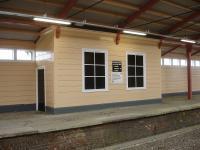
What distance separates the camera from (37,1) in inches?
291

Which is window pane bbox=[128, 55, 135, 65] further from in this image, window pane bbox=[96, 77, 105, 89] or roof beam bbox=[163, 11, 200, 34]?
roof beam bbox=[163, 11, 200, 34]

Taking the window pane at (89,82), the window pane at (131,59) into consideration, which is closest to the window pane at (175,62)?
the window pane at (131,59)

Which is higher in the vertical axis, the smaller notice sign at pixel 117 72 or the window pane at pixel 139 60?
the window pane at pixel 139 60

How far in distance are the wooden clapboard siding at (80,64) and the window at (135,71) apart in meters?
0.24

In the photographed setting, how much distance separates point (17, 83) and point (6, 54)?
1.11 metres

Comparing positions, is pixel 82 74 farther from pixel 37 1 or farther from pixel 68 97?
pixel 37 1

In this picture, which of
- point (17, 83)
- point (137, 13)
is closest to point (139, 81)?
point (137, 13)

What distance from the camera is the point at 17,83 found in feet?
29.9

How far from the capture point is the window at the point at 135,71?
10406 mm

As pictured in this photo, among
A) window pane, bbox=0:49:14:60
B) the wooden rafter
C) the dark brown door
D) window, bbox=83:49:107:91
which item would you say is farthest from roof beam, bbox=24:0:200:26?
Result: the dark brown door

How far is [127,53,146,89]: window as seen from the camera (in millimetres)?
10406

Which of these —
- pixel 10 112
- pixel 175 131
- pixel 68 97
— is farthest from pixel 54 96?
pixel 175 131

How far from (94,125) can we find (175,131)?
3619 millimetres

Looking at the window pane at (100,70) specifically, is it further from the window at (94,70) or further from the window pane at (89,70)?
the window pane at (89,70)
